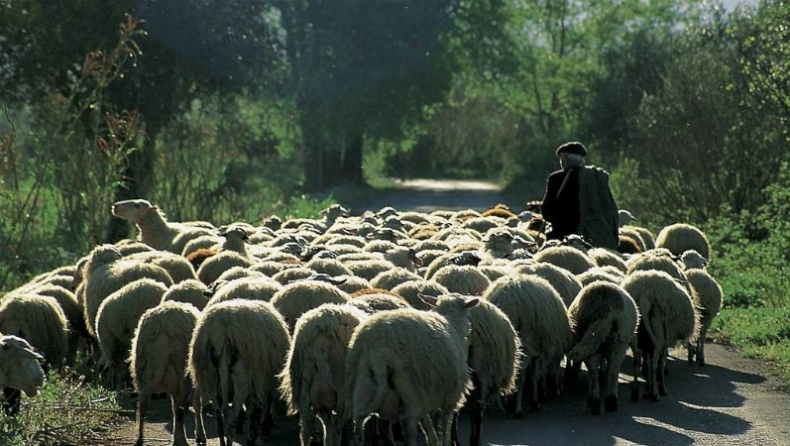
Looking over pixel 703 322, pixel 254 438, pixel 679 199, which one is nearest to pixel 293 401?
pixel 254 438

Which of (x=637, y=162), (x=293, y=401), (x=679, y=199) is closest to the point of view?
(x=293, y=401)

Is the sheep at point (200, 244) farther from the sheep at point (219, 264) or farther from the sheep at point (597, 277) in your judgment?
the sheep at point (597, 277)

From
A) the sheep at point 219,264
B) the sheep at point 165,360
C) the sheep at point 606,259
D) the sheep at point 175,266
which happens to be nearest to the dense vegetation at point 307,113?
the sheep at point 175,266

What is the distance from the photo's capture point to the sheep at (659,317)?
444 inches

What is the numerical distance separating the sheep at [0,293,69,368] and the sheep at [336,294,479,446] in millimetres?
3849

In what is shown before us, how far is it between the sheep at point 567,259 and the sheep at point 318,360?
16.2ft

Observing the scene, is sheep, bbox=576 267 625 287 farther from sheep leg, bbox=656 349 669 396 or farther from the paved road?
the paved road

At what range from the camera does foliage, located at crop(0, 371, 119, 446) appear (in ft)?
29.1

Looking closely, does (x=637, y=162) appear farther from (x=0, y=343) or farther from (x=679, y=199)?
(x=0, y=343)

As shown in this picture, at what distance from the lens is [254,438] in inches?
360

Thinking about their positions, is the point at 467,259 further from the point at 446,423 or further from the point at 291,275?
the point at 446,423

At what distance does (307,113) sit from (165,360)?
38.3 meters

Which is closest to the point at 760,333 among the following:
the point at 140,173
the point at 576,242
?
the point at 576,242

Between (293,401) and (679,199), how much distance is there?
18.7 m
